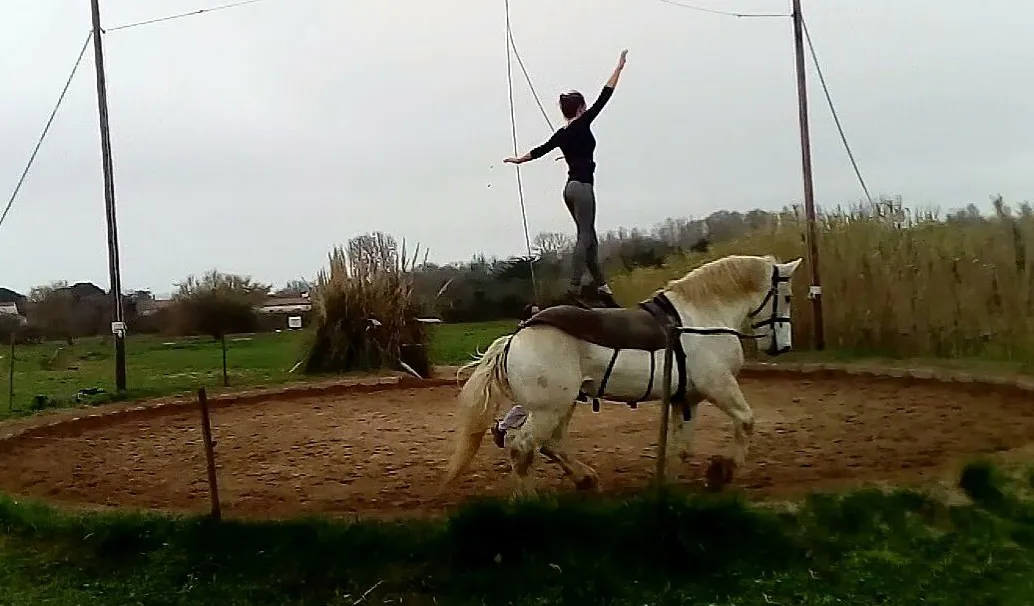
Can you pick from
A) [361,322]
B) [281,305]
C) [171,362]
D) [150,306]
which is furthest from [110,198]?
[150,306]

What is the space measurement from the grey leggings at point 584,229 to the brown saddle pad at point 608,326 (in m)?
0.64

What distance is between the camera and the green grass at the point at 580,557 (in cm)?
323

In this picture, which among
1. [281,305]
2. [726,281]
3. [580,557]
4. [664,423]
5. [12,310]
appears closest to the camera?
[580,557]

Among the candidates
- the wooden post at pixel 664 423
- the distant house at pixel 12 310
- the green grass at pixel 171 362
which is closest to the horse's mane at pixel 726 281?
the wooden post at pixel 664 423

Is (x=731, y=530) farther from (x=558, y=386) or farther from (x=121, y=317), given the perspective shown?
(x=121, y=317)

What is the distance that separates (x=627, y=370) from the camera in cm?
438

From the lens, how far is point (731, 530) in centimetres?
355

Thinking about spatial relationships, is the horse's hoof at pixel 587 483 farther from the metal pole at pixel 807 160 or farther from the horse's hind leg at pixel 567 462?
the metal pole at pixel 807 160

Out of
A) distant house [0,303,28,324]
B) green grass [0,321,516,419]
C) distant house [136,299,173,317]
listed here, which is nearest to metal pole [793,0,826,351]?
green grass [0,321,516,419]

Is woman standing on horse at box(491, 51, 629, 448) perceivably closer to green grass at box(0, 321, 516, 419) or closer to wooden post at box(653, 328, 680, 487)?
wooden post at box(653, 328, 680, 487)

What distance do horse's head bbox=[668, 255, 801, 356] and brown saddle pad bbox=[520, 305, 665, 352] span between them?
0.36 metres

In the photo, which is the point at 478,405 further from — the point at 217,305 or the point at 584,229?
the point at 217,305

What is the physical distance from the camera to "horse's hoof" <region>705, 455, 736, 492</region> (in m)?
4.37

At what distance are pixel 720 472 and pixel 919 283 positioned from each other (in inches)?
256
